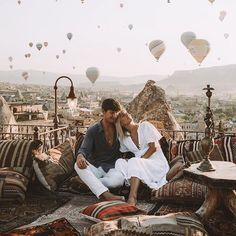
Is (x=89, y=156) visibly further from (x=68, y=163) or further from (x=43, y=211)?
(x=43, y=211)

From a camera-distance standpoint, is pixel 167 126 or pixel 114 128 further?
pixel 167 126

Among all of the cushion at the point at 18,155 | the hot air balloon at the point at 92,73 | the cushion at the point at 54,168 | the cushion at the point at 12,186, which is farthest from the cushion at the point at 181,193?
the hot air balloon at the point at 92,73

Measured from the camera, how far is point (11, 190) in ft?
13.5

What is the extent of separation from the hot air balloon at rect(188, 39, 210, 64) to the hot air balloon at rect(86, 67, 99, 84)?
8.39 metres

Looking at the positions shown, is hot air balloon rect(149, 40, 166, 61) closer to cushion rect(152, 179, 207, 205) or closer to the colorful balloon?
the colorful balloon

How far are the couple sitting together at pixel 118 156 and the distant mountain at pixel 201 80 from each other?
192 ft

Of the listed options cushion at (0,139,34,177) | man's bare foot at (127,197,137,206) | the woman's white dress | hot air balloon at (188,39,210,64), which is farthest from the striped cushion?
hot air balloon at (188,39,210,64)

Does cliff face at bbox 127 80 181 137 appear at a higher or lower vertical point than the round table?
lower

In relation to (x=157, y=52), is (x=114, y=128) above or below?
below

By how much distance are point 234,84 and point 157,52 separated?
2098 inches

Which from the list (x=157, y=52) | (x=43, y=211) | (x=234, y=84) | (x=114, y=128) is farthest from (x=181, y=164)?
(x=234, y=84)

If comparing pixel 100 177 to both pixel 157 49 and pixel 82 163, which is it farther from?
pixel 157 49

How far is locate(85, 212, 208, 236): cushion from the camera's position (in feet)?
9.28

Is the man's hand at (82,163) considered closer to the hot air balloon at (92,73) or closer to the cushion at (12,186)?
the cushion at (12,186)
